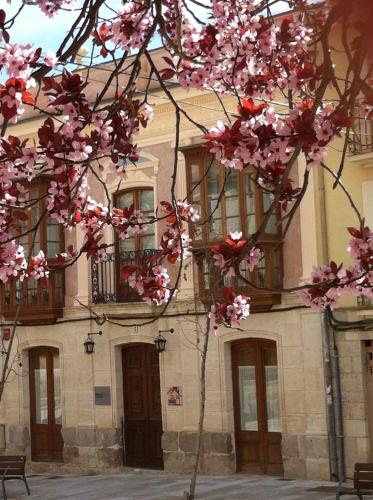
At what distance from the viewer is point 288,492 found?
16500 millimetres

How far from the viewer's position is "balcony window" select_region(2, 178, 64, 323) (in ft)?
70.6

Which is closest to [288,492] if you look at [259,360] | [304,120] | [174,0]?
[259,360]

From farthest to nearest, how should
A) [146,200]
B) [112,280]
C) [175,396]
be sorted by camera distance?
[112,280] → [146,200] → [175,396]

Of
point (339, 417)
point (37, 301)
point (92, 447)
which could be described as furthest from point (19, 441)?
point (339, 417)

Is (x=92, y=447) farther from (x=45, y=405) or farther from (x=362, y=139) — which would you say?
(x=362, y=139)

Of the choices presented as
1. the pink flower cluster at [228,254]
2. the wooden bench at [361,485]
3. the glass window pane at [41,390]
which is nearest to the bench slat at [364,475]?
the wooden bench at [361,485]

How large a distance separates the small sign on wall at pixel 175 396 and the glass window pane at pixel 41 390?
3.56m

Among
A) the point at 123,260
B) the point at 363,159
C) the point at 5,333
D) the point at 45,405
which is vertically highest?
the point at 363,159

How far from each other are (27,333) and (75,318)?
1487 millimetres

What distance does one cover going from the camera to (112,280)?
20.8 meters

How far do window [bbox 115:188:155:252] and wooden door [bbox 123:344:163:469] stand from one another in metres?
1.93

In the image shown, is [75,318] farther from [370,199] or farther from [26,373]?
[370,199]

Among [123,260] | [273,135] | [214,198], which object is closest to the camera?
[273,135]

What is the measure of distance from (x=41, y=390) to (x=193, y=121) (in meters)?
17.1
